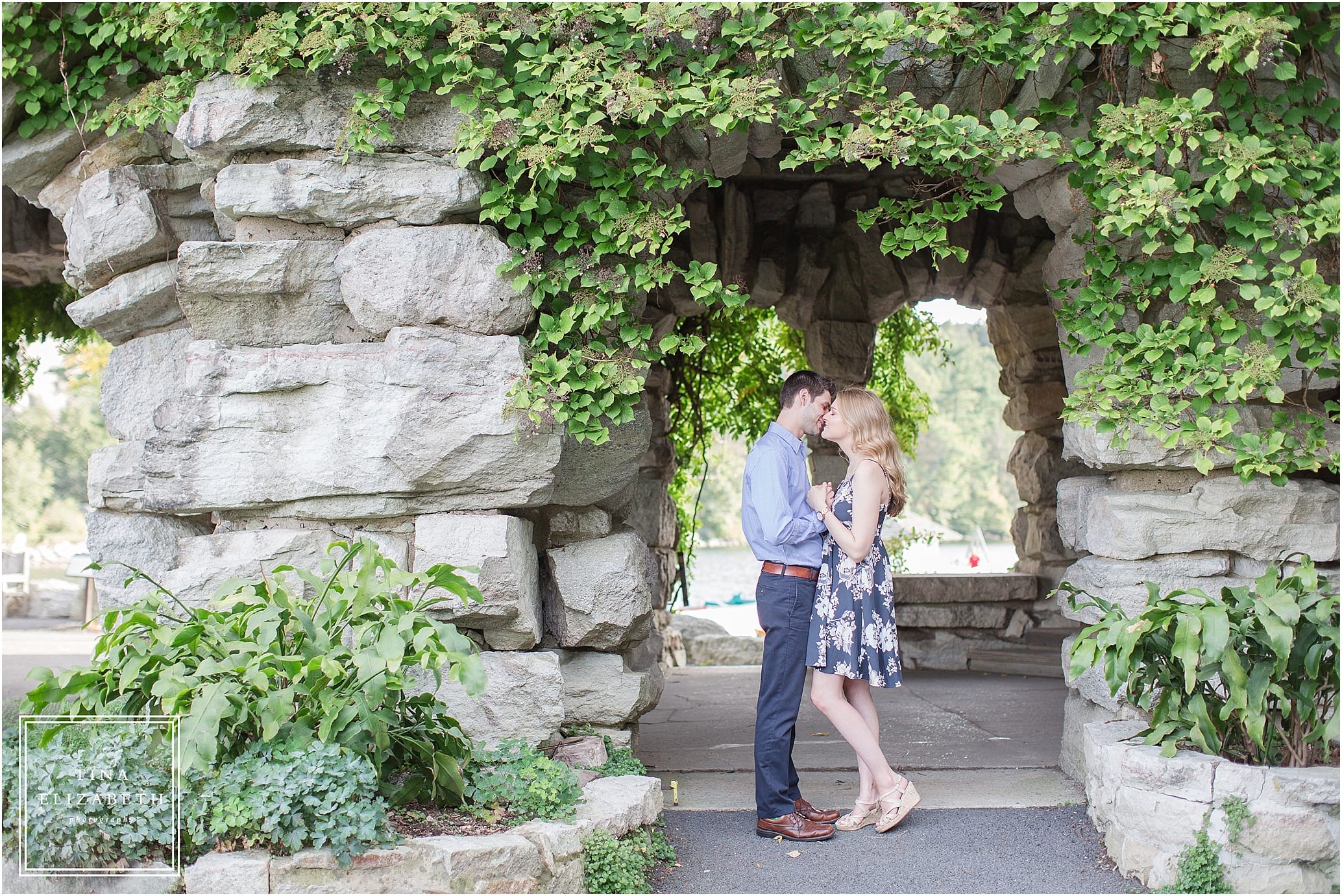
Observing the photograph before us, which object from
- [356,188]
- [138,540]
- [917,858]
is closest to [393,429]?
[356,188]

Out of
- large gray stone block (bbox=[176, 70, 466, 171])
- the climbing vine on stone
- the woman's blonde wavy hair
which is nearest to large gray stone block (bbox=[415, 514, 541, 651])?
the climbing vine on stone

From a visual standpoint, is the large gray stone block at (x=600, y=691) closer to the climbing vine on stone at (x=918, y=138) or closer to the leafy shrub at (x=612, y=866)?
the leafy shrub at (x=612, y=866)

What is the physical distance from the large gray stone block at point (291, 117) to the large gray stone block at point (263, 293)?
0.34 metres

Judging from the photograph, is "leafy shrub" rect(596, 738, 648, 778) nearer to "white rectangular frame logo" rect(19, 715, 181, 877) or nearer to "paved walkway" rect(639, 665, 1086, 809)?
"paved walkway" rect(639, 665, 1086, 809)

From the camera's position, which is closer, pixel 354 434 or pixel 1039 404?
pixel 354 434

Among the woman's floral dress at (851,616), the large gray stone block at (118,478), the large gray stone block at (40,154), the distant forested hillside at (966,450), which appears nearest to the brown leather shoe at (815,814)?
the woman's floral dress at (851,616)

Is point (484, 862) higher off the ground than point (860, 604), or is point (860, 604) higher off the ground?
point (860, 604)

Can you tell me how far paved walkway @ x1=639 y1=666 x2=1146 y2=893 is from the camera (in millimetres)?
3061

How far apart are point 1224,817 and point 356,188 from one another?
3.24 meters

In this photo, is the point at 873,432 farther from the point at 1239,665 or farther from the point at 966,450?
the point at 966,450

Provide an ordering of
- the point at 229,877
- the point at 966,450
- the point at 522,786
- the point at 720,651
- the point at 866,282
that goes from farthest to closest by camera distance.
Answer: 1. the point at 966,450
2. the point at 720,651
3. the point at 866,282
4. the point at 522,786
5. the point at 229,877

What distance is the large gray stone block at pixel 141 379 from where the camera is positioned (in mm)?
4008

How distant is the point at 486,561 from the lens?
338 centimetres

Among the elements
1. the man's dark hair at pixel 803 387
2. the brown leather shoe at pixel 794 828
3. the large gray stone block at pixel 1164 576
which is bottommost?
the brown leather shoe at pixel 794 828
